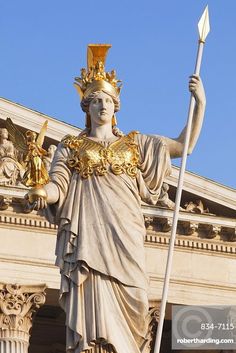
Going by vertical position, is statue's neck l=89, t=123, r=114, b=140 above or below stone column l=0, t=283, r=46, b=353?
below

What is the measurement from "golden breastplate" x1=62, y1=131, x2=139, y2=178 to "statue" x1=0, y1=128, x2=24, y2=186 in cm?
2862

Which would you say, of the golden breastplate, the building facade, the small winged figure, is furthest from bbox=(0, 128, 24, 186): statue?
the small winged figure

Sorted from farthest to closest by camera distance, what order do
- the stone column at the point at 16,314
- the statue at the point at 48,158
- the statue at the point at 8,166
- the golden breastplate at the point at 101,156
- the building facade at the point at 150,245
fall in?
the statue at the point at 8,166, the building facade at the point at 150,245, the stone column at the point at 16,314, the statue at the point at 48,158, the golden breastplate at the point at 101,156

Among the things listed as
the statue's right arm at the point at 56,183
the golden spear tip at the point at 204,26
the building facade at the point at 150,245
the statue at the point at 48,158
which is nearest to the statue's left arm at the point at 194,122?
the golden spear tip at the point at 204,26

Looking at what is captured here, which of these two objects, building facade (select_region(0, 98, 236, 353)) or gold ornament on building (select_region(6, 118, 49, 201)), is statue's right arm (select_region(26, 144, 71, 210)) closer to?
gold ornament on building (select_region(6, 118, 49, 201))

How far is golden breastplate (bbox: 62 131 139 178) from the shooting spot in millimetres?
11859

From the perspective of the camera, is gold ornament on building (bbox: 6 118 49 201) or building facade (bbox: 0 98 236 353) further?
building facade (bbox: 0 98 236 353)

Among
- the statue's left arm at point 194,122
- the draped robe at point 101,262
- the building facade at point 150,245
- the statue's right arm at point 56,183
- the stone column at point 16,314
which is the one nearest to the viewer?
the draped robe at point 101,262

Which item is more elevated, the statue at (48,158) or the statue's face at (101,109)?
the statue at (48,158)

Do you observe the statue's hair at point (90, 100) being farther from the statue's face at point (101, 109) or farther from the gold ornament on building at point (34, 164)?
the gold ornament on building at point (34, 164)

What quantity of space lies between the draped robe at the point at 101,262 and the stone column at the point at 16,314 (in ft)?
86.5

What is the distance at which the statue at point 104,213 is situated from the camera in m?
11.4

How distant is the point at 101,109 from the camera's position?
12.2m

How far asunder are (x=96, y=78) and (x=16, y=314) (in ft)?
87.8
